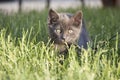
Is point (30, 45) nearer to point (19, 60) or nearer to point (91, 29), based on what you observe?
point (19, 60)

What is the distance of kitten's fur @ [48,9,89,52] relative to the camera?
536cm

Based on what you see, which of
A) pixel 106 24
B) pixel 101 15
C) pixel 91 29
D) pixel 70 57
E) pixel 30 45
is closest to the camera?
pixel 70 57

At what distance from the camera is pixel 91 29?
764cm

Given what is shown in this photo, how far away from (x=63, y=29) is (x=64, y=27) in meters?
0.03

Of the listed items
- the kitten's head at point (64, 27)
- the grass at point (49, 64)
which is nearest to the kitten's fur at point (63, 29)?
the kitten's head at point (64, 27)

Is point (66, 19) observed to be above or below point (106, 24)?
above

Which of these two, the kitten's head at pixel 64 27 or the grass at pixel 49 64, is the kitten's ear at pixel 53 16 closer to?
the kitten's head at pixel 64 27

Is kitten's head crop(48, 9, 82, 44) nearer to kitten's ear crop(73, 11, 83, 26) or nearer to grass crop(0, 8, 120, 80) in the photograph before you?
kitten's ear crop(73, 11, 83, 26)

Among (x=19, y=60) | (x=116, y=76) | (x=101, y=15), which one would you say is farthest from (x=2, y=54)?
(x=101, y=15)

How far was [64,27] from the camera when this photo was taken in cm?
537

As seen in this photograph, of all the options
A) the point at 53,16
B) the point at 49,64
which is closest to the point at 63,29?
the point at 53,16

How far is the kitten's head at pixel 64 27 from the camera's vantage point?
17.6 ft

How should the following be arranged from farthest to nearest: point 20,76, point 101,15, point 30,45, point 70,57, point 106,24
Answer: point 101,15
point 106,24
point 30,45
point 70,57
point 20,76

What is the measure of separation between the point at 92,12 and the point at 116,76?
567 cm
